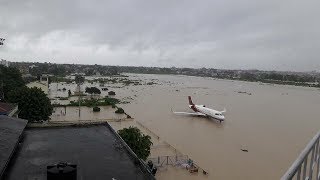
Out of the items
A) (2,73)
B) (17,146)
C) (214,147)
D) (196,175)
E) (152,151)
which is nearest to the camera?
(17,146)

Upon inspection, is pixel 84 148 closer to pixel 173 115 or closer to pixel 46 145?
pixel 46 145

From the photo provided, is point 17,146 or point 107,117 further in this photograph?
point 107,117

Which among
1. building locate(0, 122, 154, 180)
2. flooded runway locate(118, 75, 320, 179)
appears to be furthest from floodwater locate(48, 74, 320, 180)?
building locate(0, 122, 154, 180)

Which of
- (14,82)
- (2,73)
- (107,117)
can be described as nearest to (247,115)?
(107,117)

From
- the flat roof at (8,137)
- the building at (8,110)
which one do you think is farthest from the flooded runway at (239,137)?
the building at (8,110)

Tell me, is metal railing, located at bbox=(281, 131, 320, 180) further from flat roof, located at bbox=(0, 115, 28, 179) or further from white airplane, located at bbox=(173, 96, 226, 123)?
white airplane, located at bbox=(173, 96, 226, 123)

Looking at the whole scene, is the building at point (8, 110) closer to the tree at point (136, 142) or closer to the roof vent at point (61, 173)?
the tree at point (136, 142)

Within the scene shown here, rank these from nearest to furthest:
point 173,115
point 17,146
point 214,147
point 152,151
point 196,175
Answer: point 17,146 < point 196,175 < point 152,151 < point 214,147 < point 173,115
